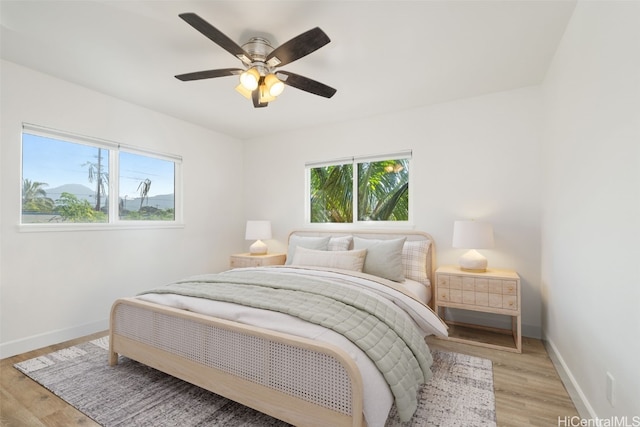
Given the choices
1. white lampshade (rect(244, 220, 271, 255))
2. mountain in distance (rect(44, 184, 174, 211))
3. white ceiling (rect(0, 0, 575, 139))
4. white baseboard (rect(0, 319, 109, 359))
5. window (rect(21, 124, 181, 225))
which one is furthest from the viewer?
white lampshade (rect(244, 220, 271, 255))

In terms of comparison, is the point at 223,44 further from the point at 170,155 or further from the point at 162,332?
the point at 170,155

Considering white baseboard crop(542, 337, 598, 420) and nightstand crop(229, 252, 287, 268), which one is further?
nightstand crop(229, 252, 287, 268)

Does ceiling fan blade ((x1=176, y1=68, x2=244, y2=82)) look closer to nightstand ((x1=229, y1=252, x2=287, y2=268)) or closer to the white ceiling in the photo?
the white ceiling

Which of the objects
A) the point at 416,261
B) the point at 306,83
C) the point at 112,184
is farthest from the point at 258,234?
the point at 306,83

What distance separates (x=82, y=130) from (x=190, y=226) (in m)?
1.57

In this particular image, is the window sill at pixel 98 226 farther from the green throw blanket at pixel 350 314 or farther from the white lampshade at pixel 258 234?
the green throw blanket at pixel 350 314

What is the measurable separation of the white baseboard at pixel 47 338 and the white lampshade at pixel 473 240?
3680 millimetres

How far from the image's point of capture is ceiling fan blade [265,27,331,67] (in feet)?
5.39

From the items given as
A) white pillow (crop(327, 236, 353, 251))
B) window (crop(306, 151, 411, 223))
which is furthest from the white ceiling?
white pillow (crop(327, 236, 353, 251))

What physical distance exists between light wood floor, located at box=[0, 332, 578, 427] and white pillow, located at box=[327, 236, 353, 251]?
5.33 feet

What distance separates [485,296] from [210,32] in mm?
2885

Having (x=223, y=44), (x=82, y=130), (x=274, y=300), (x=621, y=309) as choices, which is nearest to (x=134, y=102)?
(x=82, y=130)

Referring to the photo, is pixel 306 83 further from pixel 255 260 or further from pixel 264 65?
pixel 255 260

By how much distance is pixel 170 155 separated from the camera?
374 cm
